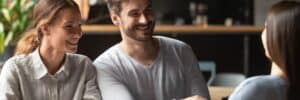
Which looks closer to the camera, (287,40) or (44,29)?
(287,40)

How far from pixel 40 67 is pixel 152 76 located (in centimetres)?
32

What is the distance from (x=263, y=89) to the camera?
1.40m

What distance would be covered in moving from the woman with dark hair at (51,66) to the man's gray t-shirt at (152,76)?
0.19ft

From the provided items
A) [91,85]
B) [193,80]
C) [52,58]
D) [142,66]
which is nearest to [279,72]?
[193,80]

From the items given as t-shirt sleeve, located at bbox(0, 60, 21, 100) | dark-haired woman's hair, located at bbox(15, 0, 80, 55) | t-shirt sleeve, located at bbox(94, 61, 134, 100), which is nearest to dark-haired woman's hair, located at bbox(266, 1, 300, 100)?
t-shirt sleeve, located at bbox(94, 61, 134, 100)

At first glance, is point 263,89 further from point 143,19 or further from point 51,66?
point 51,66

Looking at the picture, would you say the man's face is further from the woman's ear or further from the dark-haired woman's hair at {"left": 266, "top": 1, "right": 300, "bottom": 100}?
the dark-haired woman's hair at {"left": 266, "top": 1, "right": 300, "bottom": 100}

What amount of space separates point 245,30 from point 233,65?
46cm

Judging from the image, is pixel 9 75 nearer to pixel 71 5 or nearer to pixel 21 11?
pixel 71 5

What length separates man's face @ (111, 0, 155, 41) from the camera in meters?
1.57

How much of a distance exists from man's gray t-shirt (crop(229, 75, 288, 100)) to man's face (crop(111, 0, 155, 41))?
317 mm

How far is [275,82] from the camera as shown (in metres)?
1.42

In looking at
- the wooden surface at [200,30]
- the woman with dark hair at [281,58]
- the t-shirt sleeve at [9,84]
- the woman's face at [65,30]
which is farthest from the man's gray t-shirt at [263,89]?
the wooden surface at [200,30]

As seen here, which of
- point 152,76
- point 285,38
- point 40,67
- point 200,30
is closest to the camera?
point 285,38
